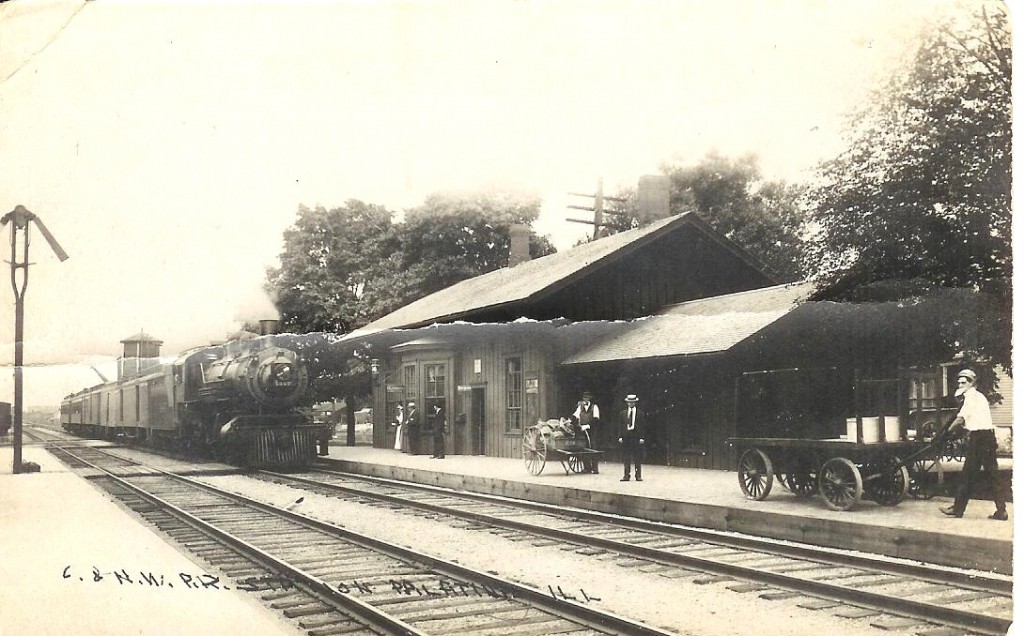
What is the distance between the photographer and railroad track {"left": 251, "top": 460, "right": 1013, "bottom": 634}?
383 cm

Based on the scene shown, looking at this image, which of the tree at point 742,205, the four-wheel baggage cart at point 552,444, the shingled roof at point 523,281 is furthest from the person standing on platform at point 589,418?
the tree at point 742,205

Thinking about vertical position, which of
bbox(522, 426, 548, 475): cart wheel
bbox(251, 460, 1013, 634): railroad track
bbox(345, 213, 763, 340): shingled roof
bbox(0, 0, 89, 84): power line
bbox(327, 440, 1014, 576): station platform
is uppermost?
bbox(0, 0, 89, 84): power line

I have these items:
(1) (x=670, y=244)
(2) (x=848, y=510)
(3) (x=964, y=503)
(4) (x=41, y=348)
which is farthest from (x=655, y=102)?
(4) (x=41, y=348)

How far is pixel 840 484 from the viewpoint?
5836 mm

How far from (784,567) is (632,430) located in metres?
1.61

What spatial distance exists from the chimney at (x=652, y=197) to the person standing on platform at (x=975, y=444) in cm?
185

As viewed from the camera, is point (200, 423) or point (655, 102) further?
point (200, 423)

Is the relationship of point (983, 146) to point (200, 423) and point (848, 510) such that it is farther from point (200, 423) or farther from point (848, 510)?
point (200, 423)

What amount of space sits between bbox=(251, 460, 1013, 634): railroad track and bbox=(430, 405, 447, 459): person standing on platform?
1.61 feet

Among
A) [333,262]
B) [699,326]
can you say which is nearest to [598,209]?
[699,326]

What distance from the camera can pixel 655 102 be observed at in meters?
4.27

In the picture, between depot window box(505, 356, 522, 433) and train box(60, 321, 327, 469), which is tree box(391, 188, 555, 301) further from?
train box(60, 321, 327, 469)

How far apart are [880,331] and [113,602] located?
14.5ft

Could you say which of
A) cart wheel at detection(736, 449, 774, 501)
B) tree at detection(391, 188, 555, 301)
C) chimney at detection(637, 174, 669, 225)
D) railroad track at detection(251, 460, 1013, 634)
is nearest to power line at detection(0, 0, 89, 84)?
tree at detection(391, 188, 555, 301)
